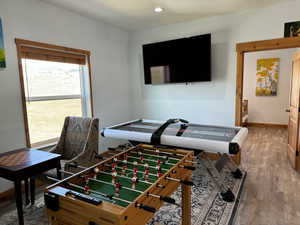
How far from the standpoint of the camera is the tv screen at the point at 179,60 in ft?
11.6

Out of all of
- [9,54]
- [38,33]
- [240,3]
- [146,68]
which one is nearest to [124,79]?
[146,68]

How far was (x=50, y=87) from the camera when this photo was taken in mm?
3107

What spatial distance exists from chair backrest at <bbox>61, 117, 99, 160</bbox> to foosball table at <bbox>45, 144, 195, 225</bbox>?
3.02 feet

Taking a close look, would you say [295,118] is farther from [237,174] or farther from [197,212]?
[197,212]

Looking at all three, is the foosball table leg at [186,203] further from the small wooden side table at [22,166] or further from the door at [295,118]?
the door at [295,118]

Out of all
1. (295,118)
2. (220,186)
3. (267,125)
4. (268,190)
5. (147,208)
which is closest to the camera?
(147,208)

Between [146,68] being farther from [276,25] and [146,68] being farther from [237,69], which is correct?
[276,25]

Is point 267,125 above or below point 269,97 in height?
below

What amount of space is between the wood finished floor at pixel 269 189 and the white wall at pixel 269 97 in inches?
81.9

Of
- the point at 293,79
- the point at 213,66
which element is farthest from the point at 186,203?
the point at 293,79

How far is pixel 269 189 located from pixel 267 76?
4.60 m

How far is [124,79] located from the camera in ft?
14.5

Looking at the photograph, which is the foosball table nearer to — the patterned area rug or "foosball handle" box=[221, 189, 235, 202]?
the patterned area rug

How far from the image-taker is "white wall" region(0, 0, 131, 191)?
250 cm
